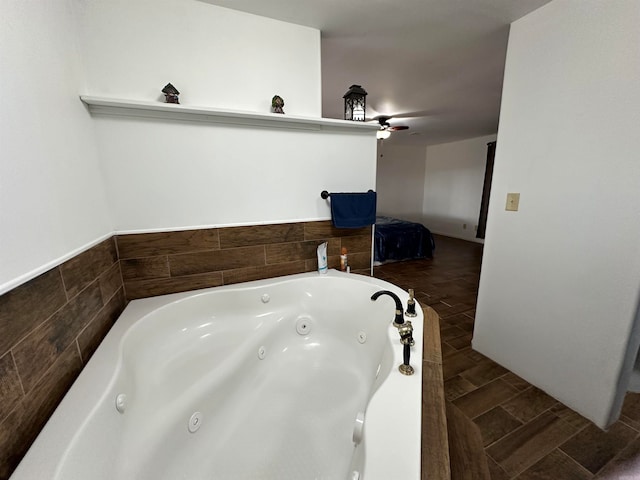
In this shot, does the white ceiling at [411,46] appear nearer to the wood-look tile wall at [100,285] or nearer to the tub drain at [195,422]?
the wood-look tile wall at [100,285]

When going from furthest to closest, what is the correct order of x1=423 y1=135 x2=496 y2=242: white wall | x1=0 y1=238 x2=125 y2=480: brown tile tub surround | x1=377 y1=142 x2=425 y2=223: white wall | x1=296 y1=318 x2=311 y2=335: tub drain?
x1=377 y1=142 x2=425 y2=223: white wall
x1=423 y1=135 x2=496 y2=242: white wall
x1=296 y1=318 x2=311 y2=335: tub drain
x1=0 y1=238 x2=125 y2=480: brown tile tub surround

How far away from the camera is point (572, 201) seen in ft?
4.43

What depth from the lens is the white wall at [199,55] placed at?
123 centimetres

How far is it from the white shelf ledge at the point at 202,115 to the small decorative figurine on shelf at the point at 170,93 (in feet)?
0.16

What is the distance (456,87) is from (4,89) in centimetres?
328

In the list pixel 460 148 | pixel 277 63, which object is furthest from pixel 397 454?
pixel 460 148

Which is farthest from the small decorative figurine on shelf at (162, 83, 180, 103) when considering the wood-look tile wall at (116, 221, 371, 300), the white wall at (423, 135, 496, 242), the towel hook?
the white wall at (423, 135, 496, 242)

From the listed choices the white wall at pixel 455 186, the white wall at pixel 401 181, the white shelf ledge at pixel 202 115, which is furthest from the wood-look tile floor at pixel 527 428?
the white wall at pixel 401 181

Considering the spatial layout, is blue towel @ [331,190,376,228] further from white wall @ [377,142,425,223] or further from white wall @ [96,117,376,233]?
white wall @ [377,142,425,223]

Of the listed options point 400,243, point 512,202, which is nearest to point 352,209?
point 512,202

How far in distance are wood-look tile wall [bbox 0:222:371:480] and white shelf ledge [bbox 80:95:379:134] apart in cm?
65

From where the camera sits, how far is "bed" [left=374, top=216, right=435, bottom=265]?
13.0 feet

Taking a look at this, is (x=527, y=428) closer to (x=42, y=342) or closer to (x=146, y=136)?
(x=42, y=342)

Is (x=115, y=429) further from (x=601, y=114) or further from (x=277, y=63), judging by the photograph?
(x=601, y=114)
